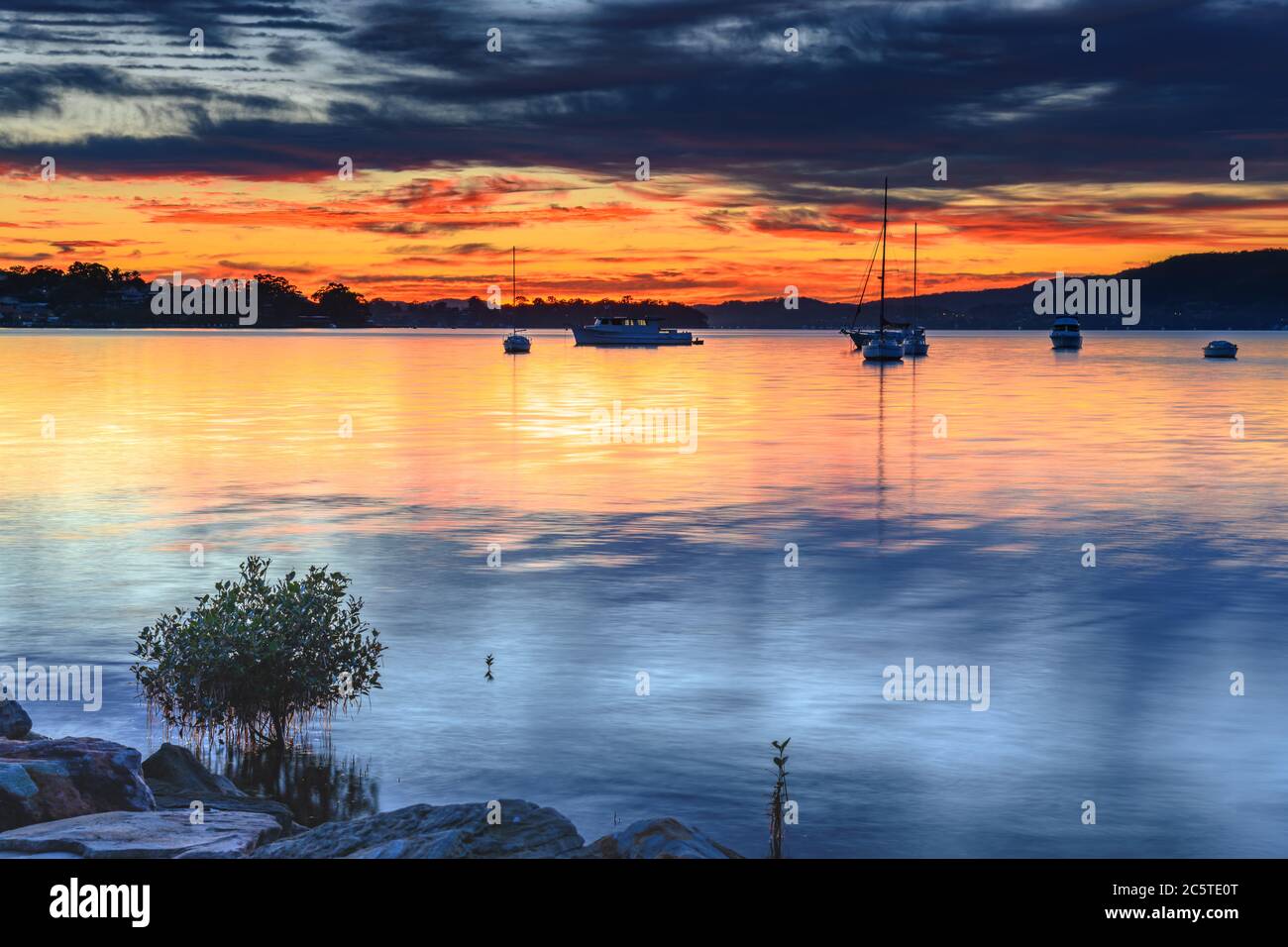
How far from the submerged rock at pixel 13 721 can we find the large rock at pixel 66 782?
1835 mm

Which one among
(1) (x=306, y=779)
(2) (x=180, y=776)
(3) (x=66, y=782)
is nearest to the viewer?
(3) (x=66, y=782)

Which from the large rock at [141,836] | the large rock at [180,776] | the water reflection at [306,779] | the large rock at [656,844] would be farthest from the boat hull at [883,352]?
the large rock at [656,844]

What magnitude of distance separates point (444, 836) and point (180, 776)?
448 cm

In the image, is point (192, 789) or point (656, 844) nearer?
point (656, 844)

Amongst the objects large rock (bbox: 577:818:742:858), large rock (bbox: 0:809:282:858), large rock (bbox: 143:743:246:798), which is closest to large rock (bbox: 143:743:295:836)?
large rock (bbox: 143:743:246:798)

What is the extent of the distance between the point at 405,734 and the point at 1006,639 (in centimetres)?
1011

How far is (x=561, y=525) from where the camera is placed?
35000 millimetres

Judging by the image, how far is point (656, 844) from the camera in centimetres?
1086

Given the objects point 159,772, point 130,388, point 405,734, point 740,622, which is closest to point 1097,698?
point 740,622

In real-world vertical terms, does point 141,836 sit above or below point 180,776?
above

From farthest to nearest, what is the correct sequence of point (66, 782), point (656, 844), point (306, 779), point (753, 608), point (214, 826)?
1. point (753, 608)
2. point (306, 779)
3. point (66, 782)
4. point (214, 826)
5. point (656, 844)

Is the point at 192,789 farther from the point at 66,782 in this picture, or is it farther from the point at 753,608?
the point at 753,608

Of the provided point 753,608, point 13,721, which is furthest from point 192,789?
point 753,608

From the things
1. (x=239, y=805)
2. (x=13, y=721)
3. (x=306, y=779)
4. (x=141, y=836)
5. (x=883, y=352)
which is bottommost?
(x=306, y=779)
